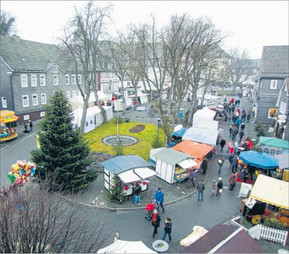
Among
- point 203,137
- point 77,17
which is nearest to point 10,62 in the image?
point 77,17

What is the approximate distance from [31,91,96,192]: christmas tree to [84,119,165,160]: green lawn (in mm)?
3384

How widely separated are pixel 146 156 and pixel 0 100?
2004 cm

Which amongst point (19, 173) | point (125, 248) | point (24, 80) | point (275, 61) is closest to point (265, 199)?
point (125, 248)

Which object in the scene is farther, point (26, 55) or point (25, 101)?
point (26, 55)

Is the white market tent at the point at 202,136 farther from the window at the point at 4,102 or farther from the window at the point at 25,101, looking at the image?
the window at the point at 4,102

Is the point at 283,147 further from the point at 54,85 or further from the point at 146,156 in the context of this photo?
the point at 54,85

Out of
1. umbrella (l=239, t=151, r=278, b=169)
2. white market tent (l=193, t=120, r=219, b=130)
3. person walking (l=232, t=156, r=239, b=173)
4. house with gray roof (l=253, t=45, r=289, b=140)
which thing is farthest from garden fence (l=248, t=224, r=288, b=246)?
house with gray roof (l=253, t=45, r=289, b=140)

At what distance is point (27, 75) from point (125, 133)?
46.7ft

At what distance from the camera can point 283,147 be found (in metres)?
18.2

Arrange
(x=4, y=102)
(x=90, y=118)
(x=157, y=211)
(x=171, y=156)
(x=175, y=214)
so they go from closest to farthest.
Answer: (x=157, y=211), (x=175, y=214), (x=171, y=156), (x=90, y=118), (x=4, y=102)

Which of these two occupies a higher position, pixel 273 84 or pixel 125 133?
pixel 273 84

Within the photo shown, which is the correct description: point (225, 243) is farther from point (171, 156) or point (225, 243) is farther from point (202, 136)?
point (202, 136)

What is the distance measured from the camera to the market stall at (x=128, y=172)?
13.0 m

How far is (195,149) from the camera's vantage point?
17.7 m
